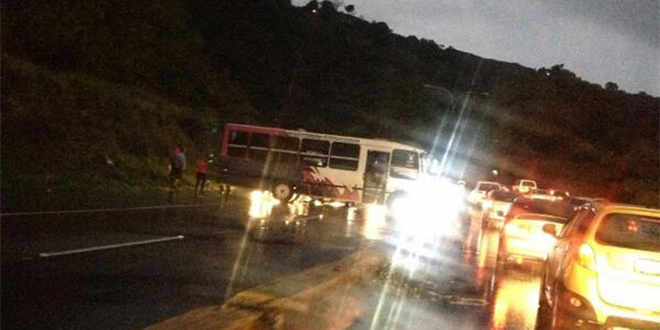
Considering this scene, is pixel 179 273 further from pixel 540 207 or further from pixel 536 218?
pixel 540 207

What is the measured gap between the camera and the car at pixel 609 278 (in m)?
8.75

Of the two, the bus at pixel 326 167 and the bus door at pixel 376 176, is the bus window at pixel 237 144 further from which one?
the bus door at pixel 376 176

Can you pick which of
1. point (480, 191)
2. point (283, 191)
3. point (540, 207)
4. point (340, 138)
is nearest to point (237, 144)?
point (283, 191)

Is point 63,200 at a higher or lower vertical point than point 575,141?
lower

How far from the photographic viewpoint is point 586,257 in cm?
902

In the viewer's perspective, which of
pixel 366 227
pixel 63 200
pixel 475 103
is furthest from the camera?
pixel 475 103

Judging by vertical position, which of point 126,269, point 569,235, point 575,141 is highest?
point 575,141

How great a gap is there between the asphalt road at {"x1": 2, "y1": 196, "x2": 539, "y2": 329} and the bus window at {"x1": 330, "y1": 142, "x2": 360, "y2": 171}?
13.4 m

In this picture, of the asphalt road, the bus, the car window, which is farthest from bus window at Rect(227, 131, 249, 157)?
the car window

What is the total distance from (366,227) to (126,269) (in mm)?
13543

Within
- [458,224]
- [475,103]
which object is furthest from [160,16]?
[475,103]

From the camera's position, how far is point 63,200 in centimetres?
2320

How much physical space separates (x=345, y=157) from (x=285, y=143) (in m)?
2.59

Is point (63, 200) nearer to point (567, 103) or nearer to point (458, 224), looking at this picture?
point (458, 224)
